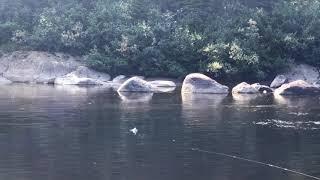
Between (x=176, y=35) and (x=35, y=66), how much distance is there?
1236 cm

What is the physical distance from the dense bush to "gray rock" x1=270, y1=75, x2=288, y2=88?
139 centimetres

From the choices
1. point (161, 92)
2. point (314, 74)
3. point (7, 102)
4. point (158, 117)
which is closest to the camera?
point (158, 117)

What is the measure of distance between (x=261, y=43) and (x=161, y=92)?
1254 cm

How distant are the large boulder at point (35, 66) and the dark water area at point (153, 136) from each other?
1142 cm

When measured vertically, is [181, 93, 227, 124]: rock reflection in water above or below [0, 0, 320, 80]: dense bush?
below

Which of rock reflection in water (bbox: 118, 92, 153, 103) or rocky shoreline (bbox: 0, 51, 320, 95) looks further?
rocky shoreline (bbox: 0, 51, 320, 95)

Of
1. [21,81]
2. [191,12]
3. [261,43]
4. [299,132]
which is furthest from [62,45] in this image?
[299,132]

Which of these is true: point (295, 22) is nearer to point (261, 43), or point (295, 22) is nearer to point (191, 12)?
point (261, 43)

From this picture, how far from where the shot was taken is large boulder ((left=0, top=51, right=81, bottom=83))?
55594 mm

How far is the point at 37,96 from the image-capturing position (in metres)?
43.7

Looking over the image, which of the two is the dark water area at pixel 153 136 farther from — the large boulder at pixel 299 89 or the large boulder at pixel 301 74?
the large boulder at pixel 301 74

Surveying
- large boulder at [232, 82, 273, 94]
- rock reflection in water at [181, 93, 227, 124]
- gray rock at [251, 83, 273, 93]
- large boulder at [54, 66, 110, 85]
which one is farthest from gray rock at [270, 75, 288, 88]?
large boulder at [54, 66, 110, 85]

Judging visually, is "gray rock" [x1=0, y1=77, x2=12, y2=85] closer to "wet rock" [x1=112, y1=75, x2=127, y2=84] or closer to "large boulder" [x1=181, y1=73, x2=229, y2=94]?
"wet rock" [x1=112, y1=75, x2=127, y2=84]

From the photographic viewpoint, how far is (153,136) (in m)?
28.2
